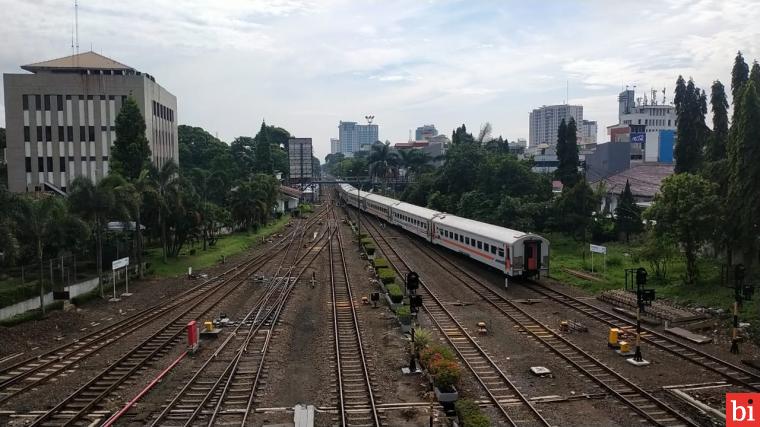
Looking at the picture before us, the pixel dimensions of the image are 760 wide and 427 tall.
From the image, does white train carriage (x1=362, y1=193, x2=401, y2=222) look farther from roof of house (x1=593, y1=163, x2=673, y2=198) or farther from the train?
roof of house (x1=593, y1=163, x2=673, y2=198)

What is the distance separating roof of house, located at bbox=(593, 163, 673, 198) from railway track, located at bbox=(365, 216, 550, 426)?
33.8 metres

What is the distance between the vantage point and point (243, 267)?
36688 mm

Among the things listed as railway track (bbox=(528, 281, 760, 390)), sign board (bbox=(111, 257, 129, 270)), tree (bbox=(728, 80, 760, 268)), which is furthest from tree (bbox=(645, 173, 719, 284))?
sign board (bbox=(111, 257, 129, 270))

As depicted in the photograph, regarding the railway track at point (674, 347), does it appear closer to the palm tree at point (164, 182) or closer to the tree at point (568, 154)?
the palm tree at point (164, 182)

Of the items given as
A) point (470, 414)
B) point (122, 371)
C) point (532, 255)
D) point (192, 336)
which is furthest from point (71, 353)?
point (532, 255)

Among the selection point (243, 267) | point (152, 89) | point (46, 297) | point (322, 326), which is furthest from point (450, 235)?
point (152, 89)

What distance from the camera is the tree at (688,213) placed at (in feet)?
78.2

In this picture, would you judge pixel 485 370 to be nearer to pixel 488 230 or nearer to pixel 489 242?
pixel 489 242

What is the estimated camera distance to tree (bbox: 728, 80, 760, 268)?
22.3m

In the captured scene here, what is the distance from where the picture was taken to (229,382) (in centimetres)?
1503

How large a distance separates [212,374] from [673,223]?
1972cm

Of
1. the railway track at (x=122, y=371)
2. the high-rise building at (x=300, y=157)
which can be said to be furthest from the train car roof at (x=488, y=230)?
the high-rise building at (x=300, y=157)

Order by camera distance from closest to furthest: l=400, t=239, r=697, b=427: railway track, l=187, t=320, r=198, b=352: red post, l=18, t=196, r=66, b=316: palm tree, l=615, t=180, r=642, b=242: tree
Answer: l=400, t=239, r=697, b=427: railway track < l=187, t=320, r=198, b=352: red post < l=18, t=196, r=66, b=316: palm tree < l=615, t=180, r=642, b=242: tree

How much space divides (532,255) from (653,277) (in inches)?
227
